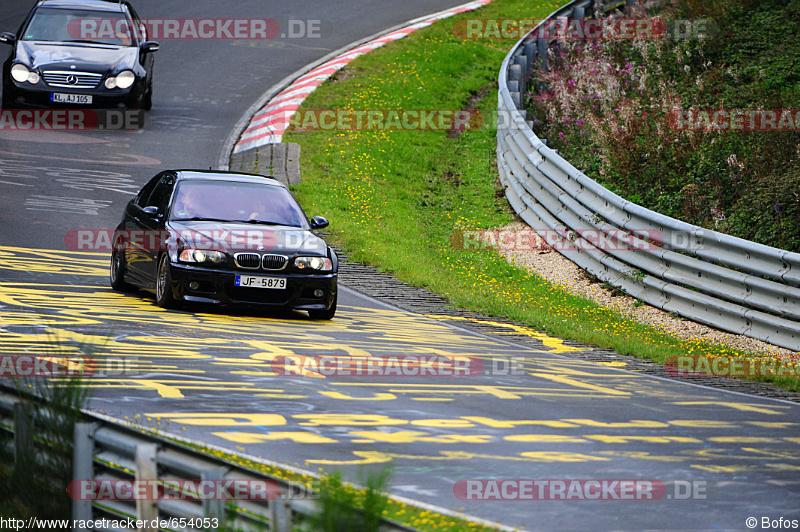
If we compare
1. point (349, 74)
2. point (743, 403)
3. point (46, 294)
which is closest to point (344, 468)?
point (743, 403)

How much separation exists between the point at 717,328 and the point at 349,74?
1489 centimetres

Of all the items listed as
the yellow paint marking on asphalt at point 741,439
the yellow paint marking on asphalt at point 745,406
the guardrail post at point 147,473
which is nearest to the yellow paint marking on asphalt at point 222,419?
the guardrail post at point 147,473

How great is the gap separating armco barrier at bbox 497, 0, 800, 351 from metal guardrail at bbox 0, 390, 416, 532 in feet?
28.0

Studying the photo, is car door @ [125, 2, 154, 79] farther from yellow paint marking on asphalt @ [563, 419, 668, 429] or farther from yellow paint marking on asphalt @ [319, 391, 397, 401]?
yellow paint marking on asphalt @ [563, 419, 668, 429]

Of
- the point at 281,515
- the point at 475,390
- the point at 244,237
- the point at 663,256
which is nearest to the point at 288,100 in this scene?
the point at 663,256

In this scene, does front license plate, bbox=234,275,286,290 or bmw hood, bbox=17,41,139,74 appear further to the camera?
bmw hood, bbox=17,41,139,74

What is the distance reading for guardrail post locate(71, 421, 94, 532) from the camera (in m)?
5.12

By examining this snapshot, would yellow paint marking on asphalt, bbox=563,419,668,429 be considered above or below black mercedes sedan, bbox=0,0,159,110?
below

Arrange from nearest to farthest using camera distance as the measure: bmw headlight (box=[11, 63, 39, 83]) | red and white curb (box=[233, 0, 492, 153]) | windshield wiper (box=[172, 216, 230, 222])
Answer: windshield wiper (box=[172, 216, 230, 222]), bmw headlight (box=[11, 63, 39, 83]), red and white curb (box=[233, 0, 492, 153])

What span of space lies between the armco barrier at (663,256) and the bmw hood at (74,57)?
731 cm

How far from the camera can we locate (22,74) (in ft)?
66.5

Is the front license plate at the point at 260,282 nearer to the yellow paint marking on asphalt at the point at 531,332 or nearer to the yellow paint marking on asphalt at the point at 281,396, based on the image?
the yellow paint marking on asphalt at the point at 531,332

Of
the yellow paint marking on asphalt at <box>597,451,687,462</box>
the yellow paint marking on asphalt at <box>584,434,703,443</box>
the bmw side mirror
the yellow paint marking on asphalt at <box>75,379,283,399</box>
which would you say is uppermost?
the bmw side mirror

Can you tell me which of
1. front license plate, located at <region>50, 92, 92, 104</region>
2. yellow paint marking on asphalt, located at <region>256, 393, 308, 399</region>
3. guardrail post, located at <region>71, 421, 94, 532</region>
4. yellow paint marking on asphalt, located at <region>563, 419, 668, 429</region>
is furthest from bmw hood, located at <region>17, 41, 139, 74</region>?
guardrail post, located at <region>71, 421, 94, 532</region>
